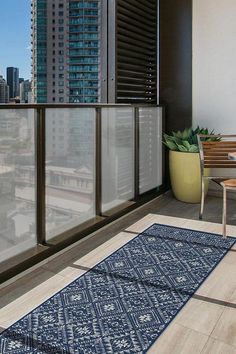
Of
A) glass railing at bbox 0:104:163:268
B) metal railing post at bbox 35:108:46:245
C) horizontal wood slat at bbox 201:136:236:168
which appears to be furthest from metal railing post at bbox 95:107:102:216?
horizontal wood slat at bbox 201:136:236:168

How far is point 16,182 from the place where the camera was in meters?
2.46

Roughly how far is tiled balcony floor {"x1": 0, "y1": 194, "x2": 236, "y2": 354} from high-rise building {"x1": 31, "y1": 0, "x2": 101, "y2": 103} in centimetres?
118

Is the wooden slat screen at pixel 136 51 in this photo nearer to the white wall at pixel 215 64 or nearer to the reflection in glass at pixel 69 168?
the white wall at pixel 215 64

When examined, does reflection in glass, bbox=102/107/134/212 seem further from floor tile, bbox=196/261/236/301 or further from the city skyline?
floor tile, bbox=196/261/236/301

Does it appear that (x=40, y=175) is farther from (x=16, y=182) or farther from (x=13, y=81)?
(x=13, y=81)

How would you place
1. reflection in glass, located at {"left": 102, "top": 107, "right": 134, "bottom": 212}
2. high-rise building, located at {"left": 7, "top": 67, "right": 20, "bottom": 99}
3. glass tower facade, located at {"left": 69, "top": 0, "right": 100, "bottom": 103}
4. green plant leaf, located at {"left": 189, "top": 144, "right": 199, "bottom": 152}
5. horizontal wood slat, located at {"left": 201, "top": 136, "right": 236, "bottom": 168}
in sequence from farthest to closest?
green plant leaf, located at {"left": 189, "top": 144, "right": 199, "bottom": 152} < horizontal wood slat, located at {"left": 201, "top": 136, "right": 236, "bottom": 168} < reflection in glass, located at {"left": 102, "top": 107, "right": 134, "bottom": 212} < glass tower facade, located at {"left": 69, "top": 0, "right": 100, "bottom": 103} < high-rise building, located at {"left": 7, "top": 67, "right": 20, "bottom": 99}

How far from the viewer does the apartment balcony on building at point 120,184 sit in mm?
1940

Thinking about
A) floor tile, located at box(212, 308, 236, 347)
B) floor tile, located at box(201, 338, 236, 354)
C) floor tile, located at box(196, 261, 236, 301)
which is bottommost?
floor tile, located at box(201, 338, 236, 354)

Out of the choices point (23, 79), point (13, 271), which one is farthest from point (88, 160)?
point (13, 271)

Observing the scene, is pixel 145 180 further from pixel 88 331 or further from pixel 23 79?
pixel 88 331

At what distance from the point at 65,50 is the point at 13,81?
67cm

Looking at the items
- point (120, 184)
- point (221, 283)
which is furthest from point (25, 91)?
point (221, 283)

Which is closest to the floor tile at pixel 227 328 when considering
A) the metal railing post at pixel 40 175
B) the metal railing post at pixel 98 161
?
the metal railing post at pixel 40 175

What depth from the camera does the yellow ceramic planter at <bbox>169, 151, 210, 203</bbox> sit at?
162 inches
